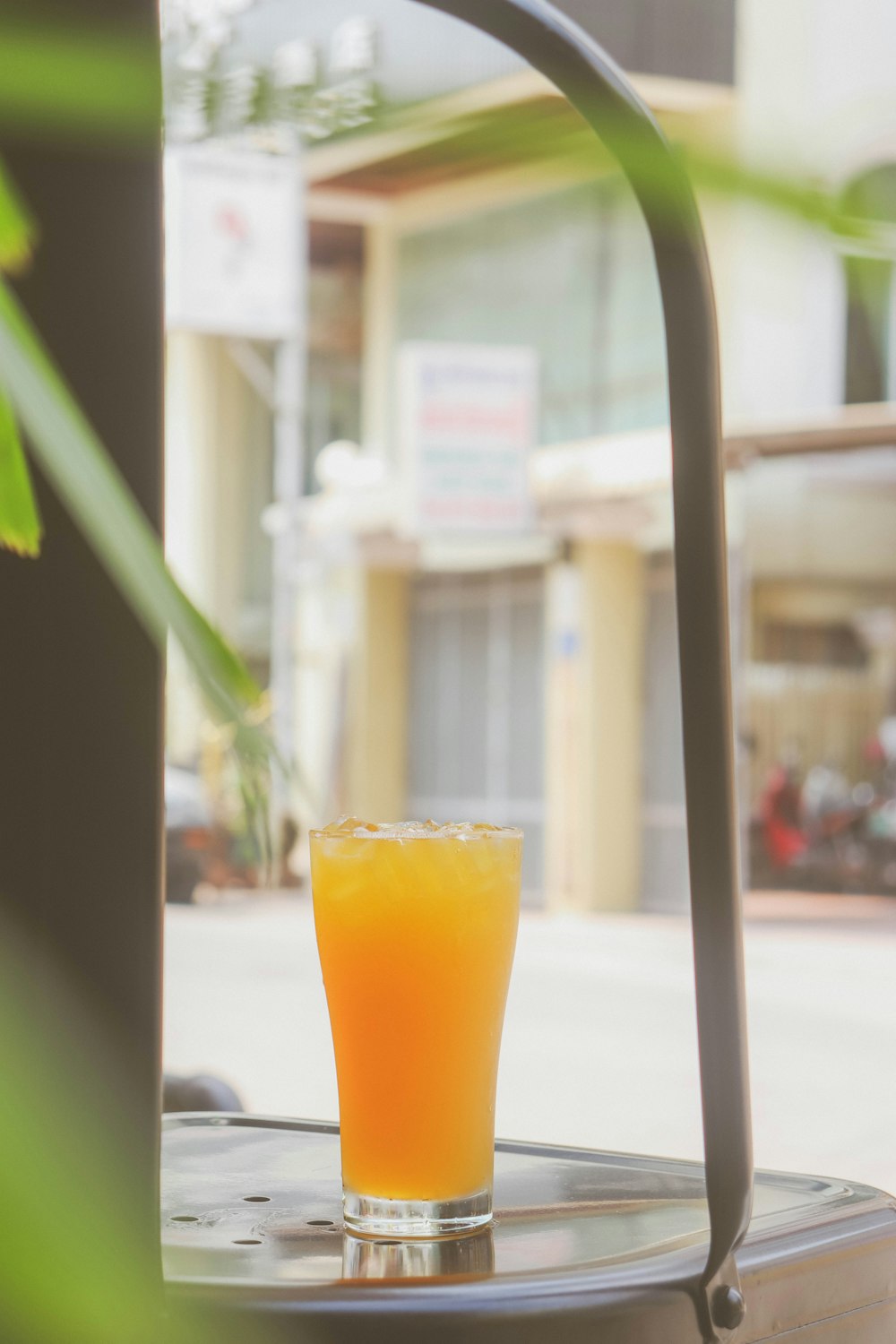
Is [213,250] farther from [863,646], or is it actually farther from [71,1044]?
[71,1044]

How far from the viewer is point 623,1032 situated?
682 cm

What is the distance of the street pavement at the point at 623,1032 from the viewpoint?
16.0 ft

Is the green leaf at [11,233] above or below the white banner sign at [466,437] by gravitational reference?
below

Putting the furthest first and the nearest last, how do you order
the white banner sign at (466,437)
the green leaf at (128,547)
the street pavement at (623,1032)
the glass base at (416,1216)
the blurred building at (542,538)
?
1. the white banner sign at (466,437)
2. the blurred building at (542,538)
3. the street pavement at (623,1032)
4. the glass base at (416,1216)
5. the green leaf at (128,547)

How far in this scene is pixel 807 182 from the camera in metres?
0.22

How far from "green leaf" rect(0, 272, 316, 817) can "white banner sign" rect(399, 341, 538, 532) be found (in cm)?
1200

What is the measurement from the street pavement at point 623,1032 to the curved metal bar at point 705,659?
6.76 ft

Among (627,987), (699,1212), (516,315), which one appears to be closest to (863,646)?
(516,315)

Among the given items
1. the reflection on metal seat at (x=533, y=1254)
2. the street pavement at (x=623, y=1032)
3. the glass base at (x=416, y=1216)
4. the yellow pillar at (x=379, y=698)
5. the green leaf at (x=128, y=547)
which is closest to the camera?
the green leaf at (x=128, y=547)

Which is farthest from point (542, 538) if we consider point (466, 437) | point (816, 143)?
point (816, 143)

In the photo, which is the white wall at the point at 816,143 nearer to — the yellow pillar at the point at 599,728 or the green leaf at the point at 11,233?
the green leaf at the point at 11,233

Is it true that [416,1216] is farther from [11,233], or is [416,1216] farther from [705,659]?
[11,233]

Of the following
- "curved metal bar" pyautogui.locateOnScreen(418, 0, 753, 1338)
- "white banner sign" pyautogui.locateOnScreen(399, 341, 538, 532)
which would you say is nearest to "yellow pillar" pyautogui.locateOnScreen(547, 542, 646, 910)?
"white banner sign" pyautogui.locateOnScreen(399, 341, 538, 532)

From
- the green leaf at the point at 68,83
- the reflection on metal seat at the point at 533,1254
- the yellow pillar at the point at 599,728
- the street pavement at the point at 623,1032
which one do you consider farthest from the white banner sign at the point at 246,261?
the green leaf at the point at 68,83
